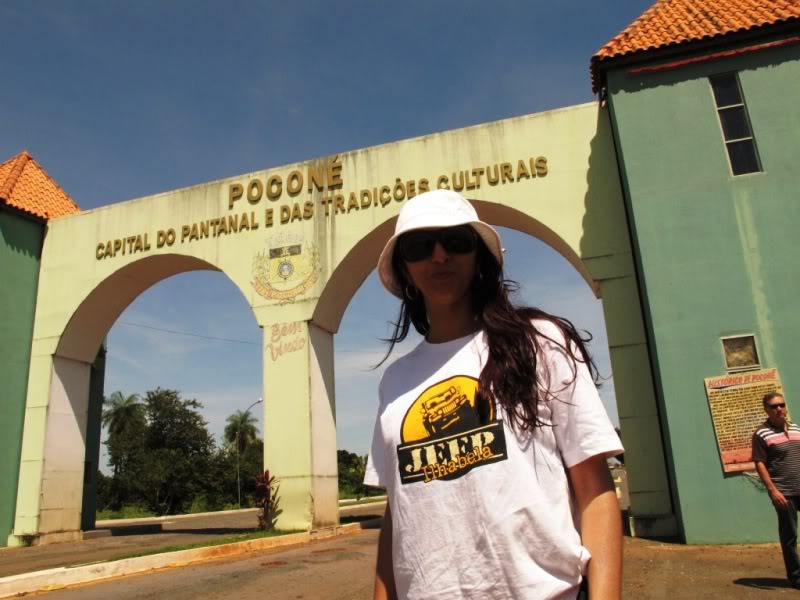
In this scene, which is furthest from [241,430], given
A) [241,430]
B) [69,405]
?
[69,405]

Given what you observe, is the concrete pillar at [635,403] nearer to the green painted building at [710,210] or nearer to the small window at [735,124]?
the green painted building at [710,210]

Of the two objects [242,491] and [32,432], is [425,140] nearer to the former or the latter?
[32,432]

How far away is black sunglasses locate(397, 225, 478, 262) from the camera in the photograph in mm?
1838

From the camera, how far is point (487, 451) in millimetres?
1560

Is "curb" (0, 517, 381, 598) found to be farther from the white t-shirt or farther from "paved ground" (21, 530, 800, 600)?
the white t-shirt

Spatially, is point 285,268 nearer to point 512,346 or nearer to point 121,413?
point 512,346

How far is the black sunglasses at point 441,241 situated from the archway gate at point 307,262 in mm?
9085

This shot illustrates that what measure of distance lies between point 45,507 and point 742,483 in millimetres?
12554

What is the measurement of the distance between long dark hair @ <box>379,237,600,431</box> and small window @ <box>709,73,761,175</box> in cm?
926

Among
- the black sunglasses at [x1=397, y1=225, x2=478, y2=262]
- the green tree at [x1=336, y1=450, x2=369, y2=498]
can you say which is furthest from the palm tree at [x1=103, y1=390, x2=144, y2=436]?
the black sunglasses at [x1=397, y1=225, x2=478, y2=262]

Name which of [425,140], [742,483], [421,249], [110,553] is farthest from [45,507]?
[421,249]

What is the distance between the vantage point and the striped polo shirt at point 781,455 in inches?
218

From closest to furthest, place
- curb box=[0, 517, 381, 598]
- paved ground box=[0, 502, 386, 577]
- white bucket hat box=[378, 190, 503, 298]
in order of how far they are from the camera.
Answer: white bucket hat box=[378, 190, 503, 298]
curb box=[0, 517, 381, 598]
paved ground box=[0, 502, 386, 577]

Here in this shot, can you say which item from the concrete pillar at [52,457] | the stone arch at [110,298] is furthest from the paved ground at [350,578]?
the stone arch at [110,298]
